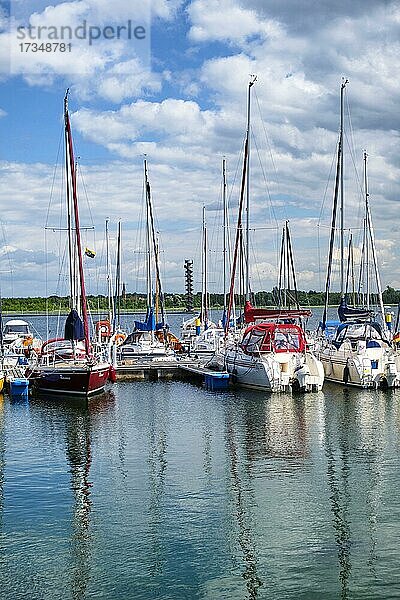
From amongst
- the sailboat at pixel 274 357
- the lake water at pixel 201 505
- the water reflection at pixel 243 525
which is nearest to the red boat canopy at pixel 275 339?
the sailboat at pixel 274 357

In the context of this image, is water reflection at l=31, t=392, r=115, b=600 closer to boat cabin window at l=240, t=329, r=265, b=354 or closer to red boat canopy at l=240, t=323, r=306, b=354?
boat cabin window at l=240, t=329, r=265, b=354

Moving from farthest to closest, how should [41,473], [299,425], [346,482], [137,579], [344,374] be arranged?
[344,374] → [299,425] → [41,473] → [346,482] → [137,579]

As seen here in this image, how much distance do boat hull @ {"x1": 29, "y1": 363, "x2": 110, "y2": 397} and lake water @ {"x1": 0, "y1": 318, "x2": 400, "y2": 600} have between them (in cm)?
358

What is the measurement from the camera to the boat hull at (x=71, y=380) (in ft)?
133

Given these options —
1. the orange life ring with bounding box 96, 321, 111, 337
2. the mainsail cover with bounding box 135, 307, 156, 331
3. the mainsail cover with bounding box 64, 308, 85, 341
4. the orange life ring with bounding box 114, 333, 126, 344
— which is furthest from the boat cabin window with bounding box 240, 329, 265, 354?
the orange life ring with bounding box 96, 321, 111, 337

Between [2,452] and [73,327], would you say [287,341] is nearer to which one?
[73,327]

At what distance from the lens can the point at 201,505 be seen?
69.3ft

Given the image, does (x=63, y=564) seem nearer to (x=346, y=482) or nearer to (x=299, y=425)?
(x=346, y=482)

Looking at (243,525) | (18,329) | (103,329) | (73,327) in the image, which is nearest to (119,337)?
(103,329)

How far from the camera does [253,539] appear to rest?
59.9ft

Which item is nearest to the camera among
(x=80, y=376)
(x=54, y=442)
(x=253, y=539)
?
(x=253, y=539)

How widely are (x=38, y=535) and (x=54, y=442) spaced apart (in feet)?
38.7

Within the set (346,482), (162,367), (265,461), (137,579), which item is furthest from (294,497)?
(162,367)

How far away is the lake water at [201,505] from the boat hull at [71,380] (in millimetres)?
3585
